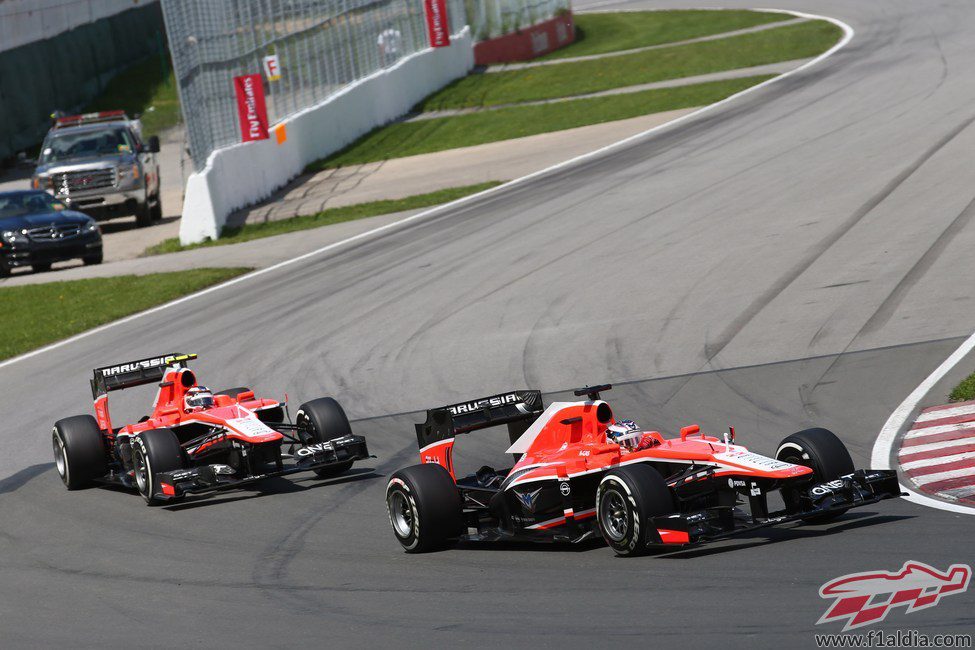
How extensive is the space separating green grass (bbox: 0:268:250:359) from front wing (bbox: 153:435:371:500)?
9531 millimetres

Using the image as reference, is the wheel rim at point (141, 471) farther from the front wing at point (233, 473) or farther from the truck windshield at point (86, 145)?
the truck windshield at point (86, 145)

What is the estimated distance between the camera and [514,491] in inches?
363

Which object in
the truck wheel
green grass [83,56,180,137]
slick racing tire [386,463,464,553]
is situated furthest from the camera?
green grass [83,56,180,137]

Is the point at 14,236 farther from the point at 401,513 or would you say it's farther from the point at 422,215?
the point at 401,513

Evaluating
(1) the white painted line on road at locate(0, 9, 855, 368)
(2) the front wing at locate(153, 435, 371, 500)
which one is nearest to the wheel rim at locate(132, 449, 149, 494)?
(2) the front wing at locate(153, 435, 371, 500)

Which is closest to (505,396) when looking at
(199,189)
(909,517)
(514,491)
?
(514,491)

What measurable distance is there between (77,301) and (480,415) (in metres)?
14.4

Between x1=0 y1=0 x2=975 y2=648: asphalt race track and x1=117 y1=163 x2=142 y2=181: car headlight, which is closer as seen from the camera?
x1=0 y1=0 x2=975 y2=648: asphalt race track

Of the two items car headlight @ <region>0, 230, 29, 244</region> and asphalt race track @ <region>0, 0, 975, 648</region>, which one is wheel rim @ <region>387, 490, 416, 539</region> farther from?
car headlight @ <region>0, 230, 29, 244</region>

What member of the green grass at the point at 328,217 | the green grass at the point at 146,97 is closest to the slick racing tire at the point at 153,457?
the green grass at the point at 328,217

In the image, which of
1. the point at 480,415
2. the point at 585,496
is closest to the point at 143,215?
the point at 480,415

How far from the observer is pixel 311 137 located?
3509 cm

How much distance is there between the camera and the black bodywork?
809 cm

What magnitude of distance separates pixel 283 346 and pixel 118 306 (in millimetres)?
5549
